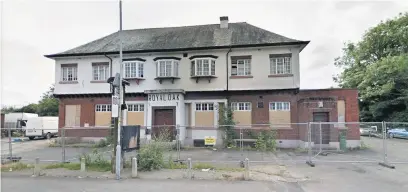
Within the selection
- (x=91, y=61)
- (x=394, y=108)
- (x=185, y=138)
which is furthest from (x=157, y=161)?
(x=394, y=108)

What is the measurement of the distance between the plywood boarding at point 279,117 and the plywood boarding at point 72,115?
15.7 metres

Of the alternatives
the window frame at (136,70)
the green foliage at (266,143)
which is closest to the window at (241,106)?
the green foliage at (266,143)

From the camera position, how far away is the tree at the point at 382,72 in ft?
111

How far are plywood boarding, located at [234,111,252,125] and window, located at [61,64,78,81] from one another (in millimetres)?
13755

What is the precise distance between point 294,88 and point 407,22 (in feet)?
81.3

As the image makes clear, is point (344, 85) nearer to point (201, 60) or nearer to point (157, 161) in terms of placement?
point (201, 60)

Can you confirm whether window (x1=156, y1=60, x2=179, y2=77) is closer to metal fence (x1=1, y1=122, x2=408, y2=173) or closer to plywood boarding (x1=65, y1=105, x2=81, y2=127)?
metal fence (x1=1, y1=122, x2=408, y2=173)

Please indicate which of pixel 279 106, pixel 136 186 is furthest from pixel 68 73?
pixel 136 186

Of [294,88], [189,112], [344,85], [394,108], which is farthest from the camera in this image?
[344,85]

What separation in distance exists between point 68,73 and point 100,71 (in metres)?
2.93

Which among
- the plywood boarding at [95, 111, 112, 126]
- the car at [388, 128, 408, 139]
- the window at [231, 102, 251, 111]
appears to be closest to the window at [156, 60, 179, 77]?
the window at [231, 102, 251, 111]

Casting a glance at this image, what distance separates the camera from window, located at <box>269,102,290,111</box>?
876 inches

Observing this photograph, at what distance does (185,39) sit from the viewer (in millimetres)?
25125

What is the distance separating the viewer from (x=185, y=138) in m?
23.1
